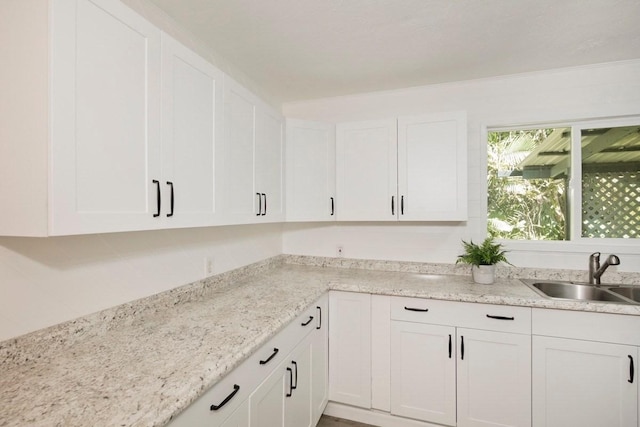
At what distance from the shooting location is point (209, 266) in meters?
1.89

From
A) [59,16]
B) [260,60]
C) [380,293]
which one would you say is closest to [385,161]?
[380,293]

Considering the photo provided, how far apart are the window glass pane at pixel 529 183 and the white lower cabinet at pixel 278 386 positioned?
5.18 ft

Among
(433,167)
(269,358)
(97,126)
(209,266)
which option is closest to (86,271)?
(97,126)

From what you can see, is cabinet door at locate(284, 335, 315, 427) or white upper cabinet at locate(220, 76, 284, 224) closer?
cabinet door at locate(284, 335, 315, 427)

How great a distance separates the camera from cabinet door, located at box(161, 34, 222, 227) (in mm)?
1238

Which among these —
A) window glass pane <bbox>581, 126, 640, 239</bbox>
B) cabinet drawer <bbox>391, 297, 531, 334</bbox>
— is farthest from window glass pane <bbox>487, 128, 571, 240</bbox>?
cabinet drawer <bbox>391, 297, 531, 334</bbox>

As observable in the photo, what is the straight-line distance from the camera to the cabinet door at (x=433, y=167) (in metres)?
2.10

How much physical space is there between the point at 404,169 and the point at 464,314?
3.40ft

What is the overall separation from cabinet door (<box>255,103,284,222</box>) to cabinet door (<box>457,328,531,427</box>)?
4.67ft

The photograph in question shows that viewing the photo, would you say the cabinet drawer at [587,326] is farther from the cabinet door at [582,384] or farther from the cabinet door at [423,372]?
the cabinet door at [423,372]

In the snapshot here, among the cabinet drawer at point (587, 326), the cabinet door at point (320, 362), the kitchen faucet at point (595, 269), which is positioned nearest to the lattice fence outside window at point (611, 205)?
the kitchen faucet at point (595, 269)

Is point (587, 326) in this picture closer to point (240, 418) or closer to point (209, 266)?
point (240, 418)

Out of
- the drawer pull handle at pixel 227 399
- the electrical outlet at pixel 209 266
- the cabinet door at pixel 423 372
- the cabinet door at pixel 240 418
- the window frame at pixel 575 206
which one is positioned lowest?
the cabinet door at pixel 423 372

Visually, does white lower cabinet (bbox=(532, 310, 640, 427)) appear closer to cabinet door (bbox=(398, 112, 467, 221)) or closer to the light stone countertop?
the light stone countertop
